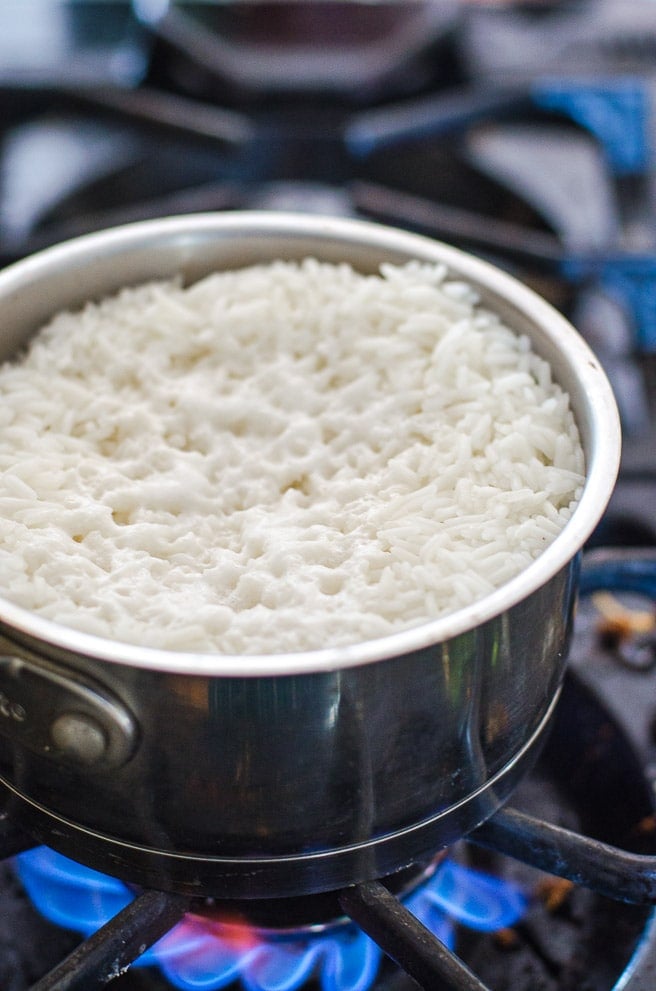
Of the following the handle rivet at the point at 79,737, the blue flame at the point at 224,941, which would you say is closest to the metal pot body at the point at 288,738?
the handle rivet at the point at 79,737

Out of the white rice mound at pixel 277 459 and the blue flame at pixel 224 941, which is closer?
the white rice mound at pixel 277 459

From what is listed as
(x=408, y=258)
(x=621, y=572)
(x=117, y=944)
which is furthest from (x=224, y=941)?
(x=408, y=258)

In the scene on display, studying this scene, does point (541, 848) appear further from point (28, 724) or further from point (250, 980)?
point (28, 724)

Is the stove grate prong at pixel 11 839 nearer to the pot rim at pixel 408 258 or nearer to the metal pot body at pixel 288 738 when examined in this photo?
the metal pot body at pixel 288 738

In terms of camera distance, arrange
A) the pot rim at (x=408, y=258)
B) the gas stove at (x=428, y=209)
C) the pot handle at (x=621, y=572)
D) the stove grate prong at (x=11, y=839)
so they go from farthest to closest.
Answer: the pot handle at (x=621, y=572)
the gas stove at (x=428, y=209)
the stove grate prong at (x=11, y=839)
the pot rim at (x=408, y=258)

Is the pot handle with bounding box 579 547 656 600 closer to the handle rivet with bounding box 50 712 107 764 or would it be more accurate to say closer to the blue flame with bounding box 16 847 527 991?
the blue flame with bounding box 16 847 527 991

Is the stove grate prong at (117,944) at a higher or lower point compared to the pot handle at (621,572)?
lower

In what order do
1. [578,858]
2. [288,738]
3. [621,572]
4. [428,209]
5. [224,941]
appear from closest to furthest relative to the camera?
1. [288,738]
2. [578,858]
3. [224,941]
4. [621,572]
5. [428,209]

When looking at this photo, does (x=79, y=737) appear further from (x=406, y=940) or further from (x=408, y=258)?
(x=408, y=258)
